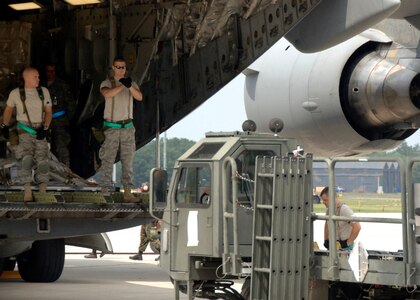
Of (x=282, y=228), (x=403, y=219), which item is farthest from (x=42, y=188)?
(x=403, y=219)

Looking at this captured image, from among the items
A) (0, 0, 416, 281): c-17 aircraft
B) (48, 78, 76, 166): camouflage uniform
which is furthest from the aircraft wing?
(48, 78, 76, 166): camouflage uniform

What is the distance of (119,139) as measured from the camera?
12008mm

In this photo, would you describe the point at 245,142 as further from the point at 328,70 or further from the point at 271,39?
the point at 328,70

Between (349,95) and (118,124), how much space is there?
211 inches

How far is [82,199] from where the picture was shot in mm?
11445

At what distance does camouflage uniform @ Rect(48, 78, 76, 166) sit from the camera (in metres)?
13.7

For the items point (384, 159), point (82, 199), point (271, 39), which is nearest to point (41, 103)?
point (82, 199)

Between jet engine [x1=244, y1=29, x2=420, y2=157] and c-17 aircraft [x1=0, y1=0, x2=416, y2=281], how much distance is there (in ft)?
9.38

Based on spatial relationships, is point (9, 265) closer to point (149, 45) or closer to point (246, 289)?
point (149, 45)

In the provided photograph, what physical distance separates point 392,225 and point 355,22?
467cm

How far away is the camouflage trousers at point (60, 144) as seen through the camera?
1381 centimetres

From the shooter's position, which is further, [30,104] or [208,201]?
[30,104]

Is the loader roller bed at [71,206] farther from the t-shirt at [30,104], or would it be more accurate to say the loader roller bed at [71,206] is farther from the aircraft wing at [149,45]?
the aircraft wing at [149,45]

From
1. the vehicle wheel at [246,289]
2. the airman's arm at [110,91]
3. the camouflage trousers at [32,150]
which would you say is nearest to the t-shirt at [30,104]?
the camouflage trousers at [32,150]
